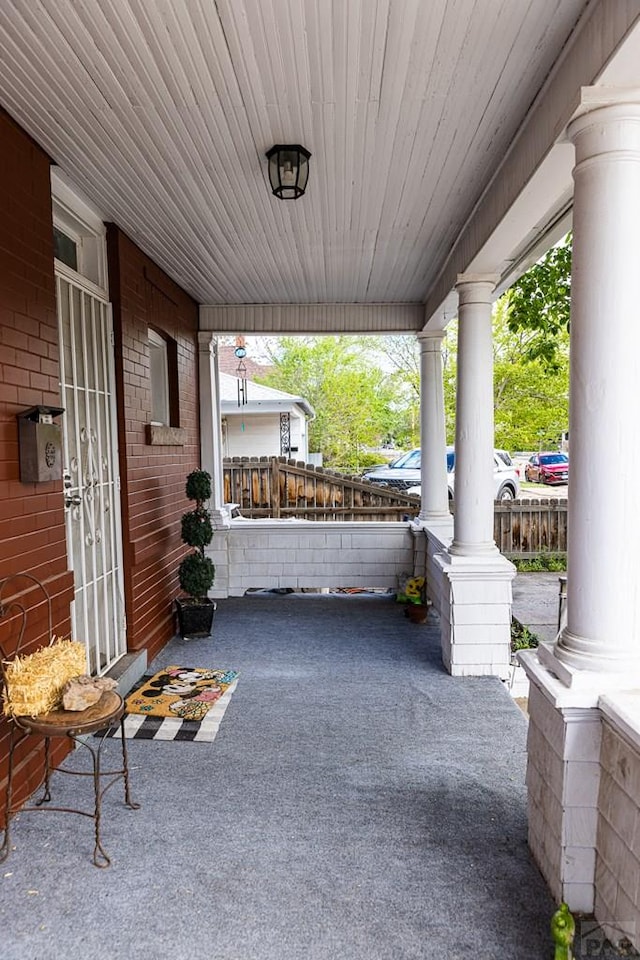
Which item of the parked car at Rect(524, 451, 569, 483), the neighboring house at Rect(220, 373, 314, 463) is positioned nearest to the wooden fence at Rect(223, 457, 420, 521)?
the neighboring house at Rect(220, 373, 314, 463)

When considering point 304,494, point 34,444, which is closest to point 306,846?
point 34,444

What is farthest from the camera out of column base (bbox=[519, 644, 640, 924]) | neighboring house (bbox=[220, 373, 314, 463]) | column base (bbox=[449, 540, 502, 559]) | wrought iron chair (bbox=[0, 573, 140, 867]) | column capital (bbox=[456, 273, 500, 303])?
neighboring house (bbox=[220, 373, 314, 463])

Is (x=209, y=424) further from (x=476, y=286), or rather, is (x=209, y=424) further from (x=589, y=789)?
(x=589, y=789)

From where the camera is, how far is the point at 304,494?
23.8 ft

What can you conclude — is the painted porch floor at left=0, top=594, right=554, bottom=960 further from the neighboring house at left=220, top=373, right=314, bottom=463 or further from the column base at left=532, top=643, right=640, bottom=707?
the neighboring house at left=220, top=373, right=314, bottom=463

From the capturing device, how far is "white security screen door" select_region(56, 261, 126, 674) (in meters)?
3.31

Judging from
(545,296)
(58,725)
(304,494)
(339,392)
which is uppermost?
(339,392)

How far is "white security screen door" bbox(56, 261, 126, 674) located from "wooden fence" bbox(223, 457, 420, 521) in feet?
11.4

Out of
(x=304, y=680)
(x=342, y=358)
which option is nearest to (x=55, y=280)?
(x=304, y=680)

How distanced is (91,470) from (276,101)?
2169 millimetres

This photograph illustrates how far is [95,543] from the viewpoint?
3.63 m

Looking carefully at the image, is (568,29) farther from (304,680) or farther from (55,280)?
(304,680)

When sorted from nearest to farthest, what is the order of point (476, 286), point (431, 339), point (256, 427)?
point (476, 286)
point (431, 339)
point (256, 427)

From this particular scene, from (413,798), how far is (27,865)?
1.47m
